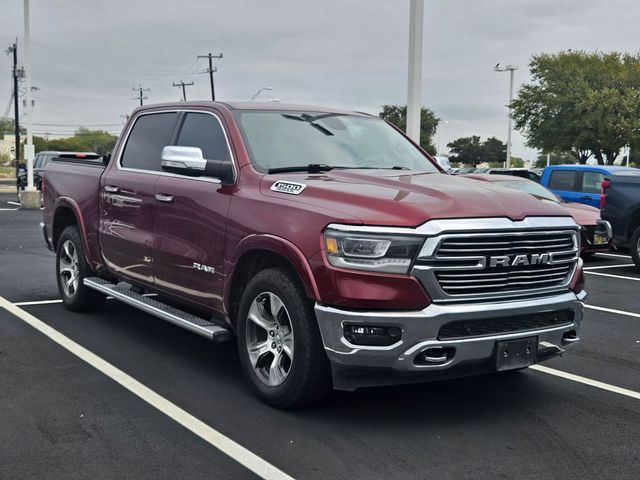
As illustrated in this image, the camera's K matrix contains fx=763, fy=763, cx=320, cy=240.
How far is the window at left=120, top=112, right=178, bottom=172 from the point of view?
21.0ft

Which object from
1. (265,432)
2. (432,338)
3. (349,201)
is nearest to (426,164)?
(349,201)

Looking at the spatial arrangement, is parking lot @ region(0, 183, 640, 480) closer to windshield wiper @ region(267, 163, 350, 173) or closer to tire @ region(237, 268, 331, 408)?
tire @ region(237, 268, 331, 408)

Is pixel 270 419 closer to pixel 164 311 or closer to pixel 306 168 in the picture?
pixel 164 311

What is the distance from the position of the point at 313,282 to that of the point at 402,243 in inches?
22.0

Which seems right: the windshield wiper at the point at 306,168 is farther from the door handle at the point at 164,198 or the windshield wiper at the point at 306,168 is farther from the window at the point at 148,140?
the window at the point at 148,140

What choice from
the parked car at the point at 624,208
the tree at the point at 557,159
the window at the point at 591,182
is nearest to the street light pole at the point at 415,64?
the parked car at the point at 624,208

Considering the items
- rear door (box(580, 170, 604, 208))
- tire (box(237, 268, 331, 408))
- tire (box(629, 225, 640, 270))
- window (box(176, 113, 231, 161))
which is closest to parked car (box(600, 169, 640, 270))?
tire (box(629, 225, 640, 270))

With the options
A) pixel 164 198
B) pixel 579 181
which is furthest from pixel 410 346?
pixel 579 181

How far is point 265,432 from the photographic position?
441cm

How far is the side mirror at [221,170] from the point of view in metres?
5.27

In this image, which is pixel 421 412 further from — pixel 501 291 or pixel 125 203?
pixel 125 203

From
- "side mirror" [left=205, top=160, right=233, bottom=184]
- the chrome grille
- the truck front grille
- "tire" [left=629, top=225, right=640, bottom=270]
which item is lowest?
"tire" [left=629, top=225, right=640, bottom=270]

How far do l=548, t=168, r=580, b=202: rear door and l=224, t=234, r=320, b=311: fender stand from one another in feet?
38.6

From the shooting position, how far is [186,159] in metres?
5.22
